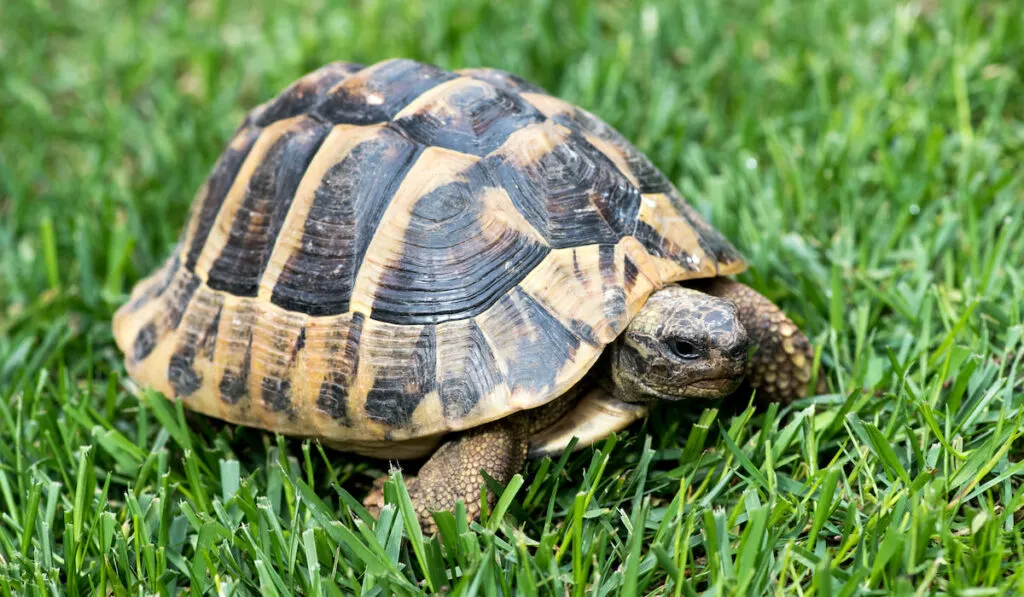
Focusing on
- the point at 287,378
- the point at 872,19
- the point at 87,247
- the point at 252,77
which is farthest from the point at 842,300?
the point at 252,77

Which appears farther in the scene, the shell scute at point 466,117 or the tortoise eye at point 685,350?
the shell scute at point 466,117

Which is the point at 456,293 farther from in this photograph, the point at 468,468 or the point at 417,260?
the point at 468,468

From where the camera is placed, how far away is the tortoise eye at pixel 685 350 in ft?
7.88

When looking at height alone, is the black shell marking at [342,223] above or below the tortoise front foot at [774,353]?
above

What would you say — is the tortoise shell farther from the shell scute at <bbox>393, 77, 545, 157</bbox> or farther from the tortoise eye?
the tortoise eye

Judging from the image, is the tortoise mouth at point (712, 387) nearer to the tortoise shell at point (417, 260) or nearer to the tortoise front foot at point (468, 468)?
the tortoise shell at point (417, 260)

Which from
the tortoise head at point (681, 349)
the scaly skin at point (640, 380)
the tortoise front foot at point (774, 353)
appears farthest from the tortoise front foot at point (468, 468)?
the tortoise front foot at point (774, 353)

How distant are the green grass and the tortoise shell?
0.25 meters

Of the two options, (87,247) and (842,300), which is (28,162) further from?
(842,300)

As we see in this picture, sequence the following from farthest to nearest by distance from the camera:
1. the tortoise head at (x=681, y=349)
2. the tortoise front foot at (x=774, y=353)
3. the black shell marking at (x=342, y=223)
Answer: the tortoise front foot at (x=774, y=353), the black shell marking at (x=342, y=223), the tortoise head at (x=681, y=349)

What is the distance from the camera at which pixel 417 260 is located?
255 cm

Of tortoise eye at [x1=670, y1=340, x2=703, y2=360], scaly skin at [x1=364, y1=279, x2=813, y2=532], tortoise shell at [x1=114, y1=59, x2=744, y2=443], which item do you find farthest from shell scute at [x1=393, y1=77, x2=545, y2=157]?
tortoise eye at [x1=670, y1=340, x2=703, y2=360]

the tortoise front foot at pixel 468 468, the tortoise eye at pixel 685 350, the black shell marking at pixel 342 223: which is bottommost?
the tortoise front foot at pixel 468 468

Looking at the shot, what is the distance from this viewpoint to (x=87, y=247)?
3682mm
